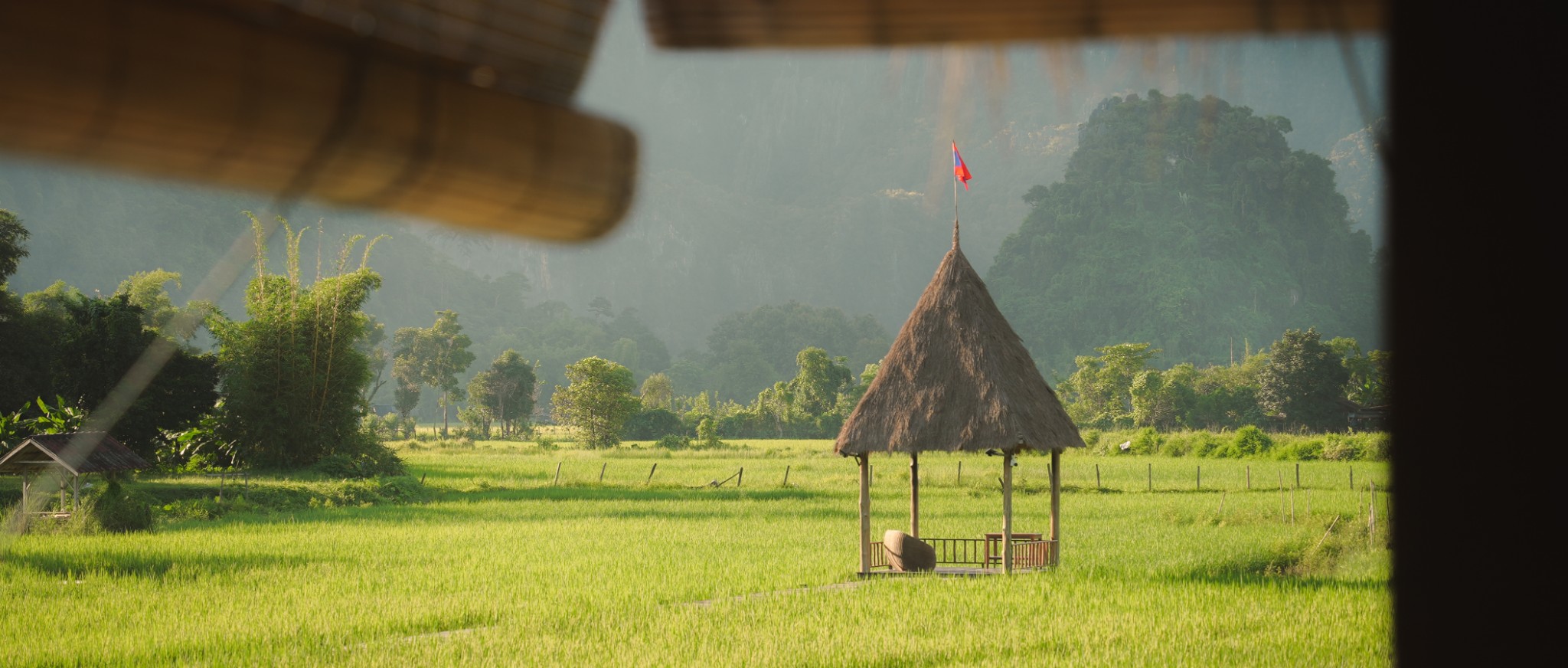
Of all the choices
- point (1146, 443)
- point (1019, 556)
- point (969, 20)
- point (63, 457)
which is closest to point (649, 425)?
point (1146, 443)

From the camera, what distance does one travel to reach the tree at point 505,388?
55.2m

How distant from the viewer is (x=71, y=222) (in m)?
47.8

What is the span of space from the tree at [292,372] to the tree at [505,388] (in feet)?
101

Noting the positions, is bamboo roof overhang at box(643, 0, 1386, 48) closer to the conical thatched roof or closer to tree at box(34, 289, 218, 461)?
the conical thatched roof

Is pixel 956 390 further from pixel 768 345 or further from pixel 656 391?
pixel 768 345

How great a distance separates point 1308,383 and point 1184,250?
5195cm

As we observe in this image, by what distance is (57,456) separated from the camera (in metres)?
13.4

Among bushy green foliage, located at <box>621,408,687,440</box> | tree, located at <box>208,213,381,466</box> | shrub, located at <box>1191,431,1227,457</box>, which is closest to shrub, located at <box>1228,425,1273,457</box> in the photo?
shrub, located at <box>1191,431,1227,457</box>

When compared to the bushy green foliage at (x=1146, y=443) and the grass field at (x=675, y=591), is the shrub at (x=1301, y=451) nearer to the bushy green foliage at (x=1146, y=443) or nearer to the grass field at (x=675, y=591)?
the bushy green foliage at (x=1146, y=443)

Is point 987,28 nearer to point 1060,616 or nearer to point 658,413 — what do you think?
point 1060,616

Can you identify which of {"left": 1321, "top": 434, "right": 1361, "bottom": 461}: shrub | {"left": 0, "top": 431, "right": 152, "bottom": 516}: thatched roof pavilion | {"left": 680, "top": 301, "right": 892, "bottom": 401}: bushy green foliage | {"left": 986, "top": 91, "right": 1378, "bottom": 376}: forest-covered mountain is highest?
{"left": 986, "top": 91, "right": 1378, "bottom": 376}: forest-covered mountain

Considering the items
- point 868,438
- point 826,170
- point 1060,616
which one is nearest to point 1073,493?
point 868,438

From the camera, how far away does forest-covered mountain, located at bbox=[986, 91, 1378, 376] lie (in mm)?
91125

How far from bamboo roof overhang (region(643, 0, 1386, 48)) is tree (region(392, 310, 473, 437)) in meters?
56.7
